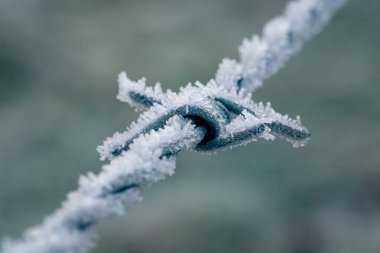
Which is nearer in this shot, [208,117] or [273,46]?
[208,117]

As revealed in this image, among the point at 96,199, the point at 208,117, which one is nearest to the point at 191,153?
the point at 208,117

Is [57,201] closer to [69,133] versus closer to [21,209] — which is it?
[21,209]

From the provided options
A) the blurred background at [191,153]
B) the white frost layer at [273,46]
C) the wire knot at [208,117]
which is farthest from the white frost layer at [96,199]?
the blurred background at [191,153]

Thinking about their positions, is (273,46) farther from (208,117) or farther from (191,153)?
(191,153)

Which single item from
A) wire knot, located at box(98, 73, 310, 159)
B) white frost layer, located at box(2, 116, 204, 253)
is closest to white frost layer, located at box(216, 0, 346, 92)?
wire knot, located at box(98, 73, 310, 159)

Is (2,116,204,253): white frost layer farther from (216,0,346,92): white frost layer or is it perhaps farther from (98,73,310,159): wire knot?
(216,0,346,92): white frost layer

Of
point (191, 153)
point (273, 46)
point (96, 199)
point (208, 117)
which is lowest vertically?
point (96, 199)

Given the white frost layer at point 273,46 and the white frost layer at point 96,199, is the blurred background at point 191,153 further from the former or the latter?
the white frost layer at point 96,199
